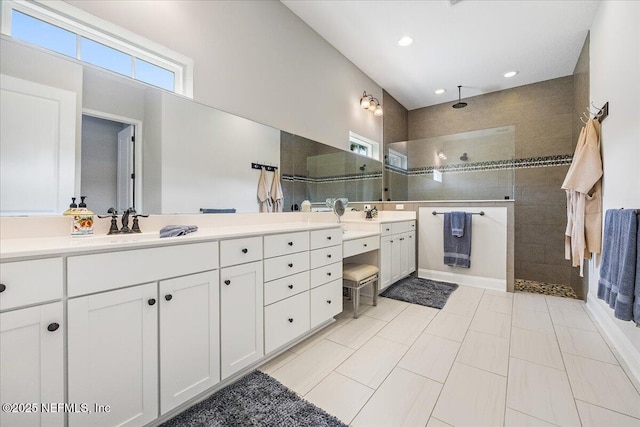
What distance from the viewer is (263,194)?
224cm

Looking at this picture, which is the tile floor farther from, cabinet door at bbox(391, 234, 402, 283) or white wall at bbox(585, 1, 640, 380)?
cabinet door at bbox(391, 234, 402, 283)

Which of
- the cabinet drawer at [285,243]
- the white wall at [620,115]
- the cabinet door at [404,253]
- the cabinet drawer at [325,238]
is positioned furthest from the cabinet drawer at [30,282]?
the cabinet door at [404,253]

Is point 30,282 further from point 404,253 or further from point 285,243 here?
point 404,253

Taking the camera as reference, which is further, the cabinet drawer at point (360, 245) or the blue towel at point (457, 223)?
the blue towel at point (457, 223)

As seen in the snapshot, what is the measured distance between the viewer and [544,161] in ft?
12.4

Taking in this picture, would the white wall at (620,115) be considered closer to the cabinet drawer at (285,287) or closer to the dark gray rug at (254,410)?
the dark gray rug at (254,410)

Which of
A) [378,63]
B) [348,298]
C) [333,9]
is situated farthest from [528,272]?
[333,9]

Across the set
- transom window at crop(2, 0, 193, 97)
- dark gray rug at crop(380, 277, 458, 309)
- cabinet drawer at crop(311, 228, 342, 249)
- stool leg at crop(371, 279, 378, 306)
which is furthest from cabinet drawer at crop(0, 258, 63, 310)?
dark gray rug at crop(380, 277, 458, 309)

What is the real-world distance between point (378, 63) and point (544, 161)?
2.79 metres

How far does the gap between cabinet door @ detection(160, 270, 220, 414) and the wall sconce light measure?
10.4 ft

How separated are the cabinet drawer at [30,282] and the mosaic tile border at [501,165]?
13.2 ft

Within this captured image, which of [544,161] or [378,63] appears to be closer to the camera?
[378,63]

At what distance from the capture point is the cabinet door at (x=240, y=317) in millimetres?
1389

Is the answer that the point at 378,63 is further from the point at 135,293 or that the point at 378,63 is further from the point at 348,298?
the point at 135,293
